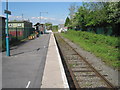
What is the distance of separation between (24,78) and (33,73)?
2.93ft

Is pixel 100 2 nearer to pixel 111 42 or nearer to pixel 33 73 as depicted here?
pixel 111 42

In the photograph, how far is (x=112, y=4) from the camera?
61.1 feet

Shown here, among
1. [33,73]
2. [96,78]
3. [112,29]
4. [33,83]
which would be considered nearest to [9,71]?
[33,73]

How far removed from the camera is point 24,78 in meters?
7.31

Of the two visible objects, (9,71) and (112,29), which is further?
(112,29)

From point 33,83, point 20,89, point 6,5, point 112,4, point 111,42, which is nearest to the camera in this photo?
point 20,89

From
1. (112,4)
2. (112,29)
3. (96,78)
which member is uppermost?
(112,4)

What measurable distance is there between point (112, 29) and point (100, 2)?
4114 mm

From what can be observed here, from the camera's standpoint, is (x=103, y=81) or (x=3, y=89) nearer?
(x=3, y=89)

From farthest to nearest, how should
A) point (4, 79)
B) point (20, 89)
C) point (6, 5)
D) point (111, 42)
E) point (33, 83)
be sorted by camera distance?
point (111, 42)
point (6, 5)
point (4, 79)
point (33, 83)
point (20, 89)

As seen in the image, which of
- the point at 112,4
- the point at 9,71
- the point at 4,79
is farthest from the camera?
the point at 112,4

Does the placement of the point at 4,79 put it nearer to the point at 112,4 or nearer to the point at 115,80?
the point at 115,80

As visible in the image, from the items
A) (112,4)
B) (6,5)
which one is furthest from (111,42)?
(6,5)

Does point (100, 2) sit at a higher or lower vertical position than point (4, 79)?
higher
